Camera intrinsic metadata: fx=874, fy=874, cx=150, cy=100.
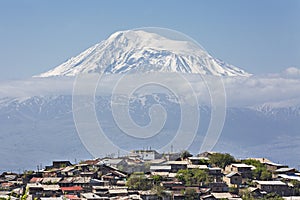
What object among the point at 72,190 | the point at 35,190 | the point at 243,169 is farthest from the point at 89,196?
the point at 243,169

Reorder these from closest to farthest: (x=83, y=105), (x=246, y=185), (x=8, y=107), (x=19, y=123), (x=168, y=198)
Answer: (x=168, y=198) < (x=246, y=185) < (x=83, y=105) < (x=19, y=123) < (x=8, y=107)

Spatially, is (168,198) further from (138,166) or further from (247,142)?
(247,142)

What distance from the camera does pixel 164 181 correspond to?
110 ft

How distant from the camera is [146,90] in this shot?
78938 mm

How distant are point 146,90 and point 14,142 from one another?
35.2 meters

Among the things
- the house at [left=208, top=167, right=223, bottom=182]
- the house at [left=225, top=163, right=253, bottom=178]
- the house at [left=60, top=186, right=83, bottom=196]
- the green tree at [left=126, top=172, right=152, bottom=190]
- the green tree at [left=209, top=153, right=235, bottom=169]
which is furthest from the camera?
the green tree at [left=209, top=153, right=235, bottom=169]

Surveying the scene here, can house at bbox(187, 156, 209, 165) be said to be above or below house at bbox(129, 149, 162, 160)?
below

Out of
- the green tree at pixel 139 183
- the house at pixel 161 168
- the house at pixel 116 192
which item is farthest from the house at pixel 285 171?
the house at pixel 116 192

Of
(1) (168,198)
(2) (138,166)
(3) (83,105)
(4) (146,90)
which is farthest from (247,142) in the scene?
(1) (168,198)

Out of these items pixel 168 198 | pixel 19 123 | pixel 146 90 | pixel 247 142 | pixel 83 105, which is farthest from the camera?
pixel 19 123

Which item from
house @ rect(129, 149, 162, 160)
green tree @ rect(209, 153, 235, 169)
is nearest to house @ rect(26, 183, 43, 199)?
green tree @ rect(209, 153, 235, 169)

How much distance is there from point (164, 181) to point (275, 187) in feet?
14.0

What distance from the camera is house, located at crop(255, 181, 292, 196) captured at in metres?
33.3

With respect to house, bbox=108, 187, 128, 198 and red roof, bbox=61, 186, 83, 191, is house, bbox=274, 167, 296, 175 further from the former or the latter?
red roof, bbox=61, 186, 83, 191
